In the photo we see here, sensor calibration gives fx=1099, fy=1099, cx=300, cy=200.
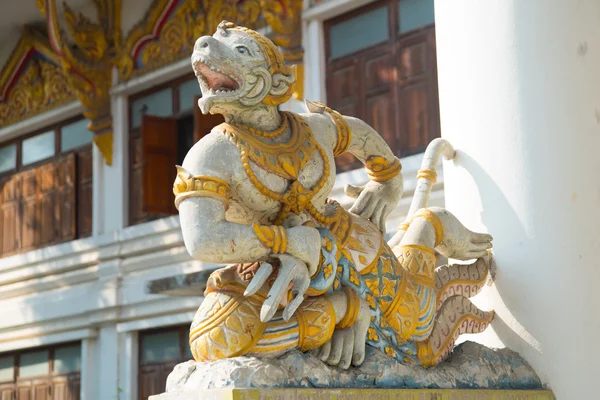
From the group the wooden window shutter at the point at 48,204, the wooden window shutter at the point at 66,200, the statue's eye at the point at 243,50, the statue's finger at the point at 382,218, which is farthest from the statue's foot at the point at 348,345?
the wooden window shutter at the point at 48,204

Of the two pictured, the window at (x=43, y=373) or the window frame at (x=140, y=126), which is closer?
the window frame at (x=140, y=126)

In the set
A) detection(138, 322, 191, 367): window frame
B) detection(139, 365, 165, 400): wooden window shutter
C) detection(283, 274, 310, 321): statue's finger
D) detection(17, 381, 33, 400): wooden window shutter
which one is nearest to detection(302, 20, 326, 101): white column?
detection(138, 322, 191, 367): window frame

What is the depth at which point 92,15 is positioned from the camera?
8219mm

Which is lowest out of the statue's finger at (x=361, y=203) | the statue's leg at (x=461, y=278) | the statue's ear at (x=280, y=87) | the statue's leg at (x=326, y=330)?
the statue's leg at (x=326, y=330)

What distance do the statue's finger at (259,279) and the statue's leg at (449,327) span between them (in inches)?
19.7

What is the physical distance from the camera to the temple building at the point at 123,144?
6195 millimetres

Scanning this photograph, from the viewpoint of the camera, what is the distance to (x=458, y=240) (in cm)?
264

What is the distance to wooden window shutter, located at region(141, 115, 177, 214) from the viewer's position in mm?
7512

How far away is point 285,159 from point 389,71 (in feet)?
13.3

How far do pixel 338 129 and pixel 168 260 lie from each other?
16.7 ft

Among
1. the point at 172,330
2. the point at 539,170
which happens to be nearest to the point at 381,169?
the point at 539,170

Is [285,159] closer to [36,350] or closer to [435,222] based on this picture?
[435,222]

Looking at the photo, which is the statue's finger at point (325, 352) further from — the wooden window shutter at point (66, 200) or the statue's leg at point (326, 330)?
the wooden window shutter at point (66, 200)

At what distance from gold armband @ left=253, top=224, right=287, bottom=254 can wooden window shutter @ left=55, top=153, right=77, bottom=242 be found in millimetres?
6431
